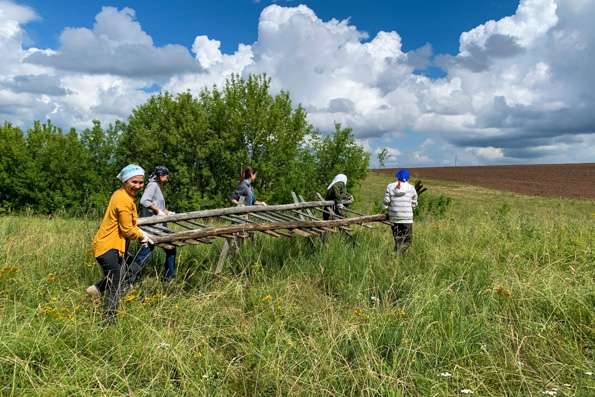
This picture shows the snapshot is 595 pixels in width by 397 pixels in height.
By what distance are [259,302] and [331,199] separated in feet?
16.4

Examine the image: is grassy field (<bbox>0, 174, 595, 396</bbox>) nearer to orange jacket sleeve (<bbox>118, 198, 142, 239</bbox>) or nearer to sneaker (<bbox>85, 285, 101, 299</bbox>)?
sneaker (<bbox>85, 285, 101, 299</bbox>)

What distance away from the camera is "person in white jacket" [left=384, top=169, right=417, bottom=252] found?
7555 mm

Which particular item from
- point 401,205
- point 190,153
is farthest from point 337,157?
point 401,205

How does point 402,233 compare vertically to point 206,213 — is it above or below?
below

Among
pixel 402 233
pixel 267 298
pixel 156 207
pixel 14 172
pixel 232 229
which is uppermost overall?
pixel 14 172

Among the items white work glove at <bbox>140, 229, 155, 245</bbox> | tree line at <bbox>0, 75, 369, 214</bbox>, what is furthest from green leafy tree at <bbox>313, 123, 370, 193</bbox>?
white work glove at <bbox>140, 229, 155, 245</bbox>

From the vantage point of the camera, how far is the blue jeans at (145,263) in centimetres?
500

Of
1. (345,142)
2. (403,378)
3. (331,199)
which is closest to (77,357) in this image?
Answer: (403,378)

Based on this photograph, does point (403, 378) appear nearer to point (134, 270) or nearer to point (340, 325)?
point (340, 325)

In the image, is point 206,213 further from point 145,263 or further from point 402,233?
point 402,233

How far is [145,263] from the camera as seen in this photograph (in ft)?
17.8

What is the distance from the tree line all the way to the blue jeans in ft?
32.0

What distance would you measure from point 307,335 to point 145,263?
251 cm

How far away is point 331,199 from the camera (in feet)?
30.1
